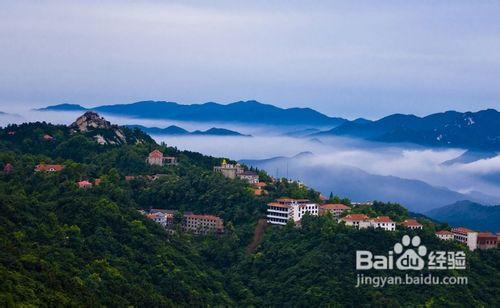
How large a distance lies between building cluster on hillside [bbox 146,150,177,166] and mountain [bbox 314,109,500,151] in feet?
277

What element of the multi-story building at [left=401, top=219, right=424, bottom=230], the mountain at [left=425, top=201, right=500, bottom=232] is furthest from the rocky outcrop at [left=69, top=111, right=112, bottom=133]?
the mountain at [left=425, top=201, right=500, bottom=232]

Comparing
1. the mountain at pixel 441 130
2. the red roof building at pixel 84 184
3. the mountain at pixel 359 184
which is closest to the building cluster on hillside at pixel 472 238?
the red roof building at pixel 84 184

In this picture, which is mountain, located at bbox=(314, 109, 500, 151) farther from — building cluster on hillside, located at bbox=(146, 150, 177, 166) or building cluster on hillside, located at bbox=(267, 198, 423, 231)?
building cluster on hillside, located at bbox=(267, 198, 423, 231)

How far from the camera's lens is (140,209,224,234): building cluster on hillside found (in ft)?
162

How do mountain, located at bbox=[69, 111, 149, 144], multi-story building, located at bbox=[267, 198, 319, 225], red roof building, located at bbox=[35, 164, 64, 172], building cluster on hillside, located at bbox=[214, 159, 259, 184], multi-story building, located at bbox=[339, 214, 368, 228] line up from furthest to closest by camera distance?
mountain, located at bbox=[69, 111, 149, 144] → building cluster on hillside, located at bbox=[214, 159, 259, 184] → red roof building, located at bbox=[35, 164, 64, 172] → multi-story building, located at bbox=[267, 198, 319, 225] → multi-story building, located at bbox=[339, 214, 368, 228]

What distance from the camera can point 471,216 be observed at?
8800 cm

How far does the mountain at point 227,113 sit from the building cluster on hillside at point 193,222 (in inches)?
3577

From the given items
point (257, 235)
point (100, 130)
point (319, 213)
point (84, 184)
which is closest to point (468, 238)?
point (319, 213)

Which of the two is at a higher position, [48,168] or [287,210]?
[48,168]

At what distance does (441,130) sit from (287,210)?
9855cm

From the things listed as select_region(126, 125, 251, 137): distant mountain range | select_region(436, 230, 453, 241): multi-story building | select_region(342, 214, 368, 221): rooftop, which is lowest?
select_region(436, 230, 453, 241): multi-story building

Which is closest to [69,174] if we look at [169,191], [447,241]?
[169,191]

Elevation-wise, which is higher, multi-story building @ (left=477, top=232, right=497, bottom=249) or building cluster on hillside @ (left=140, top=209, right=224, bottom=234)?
building cluster on hillside @ (left=140, top=209, right=224, bottom=234)

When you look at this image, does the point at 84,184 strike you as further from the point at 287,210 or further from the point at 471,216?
the point at 471,216
